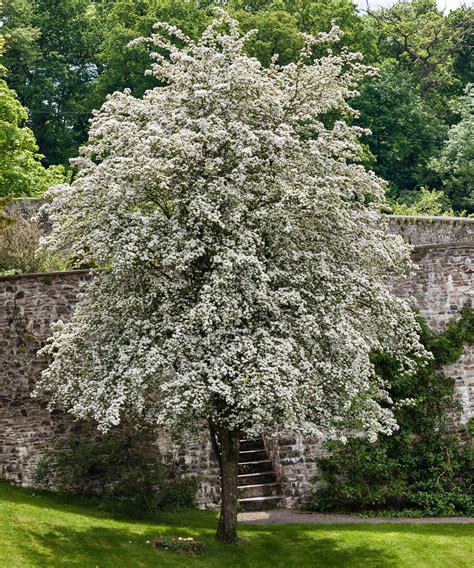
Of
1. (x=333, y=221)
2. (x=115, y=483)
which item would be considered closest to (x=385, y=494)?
(x=115, y=483)

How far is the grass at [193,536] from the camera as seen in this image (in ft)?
49.6

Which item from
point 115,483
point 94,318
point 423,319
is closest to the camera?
point 94,318

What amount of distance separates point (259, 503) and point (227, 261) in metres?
7.19

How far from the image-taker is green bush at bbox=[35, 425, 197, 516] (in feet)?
60.6

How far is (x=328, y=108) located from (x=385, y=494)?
8406 millimetres

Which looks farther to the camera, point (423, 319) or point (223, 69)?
point (423, 319)

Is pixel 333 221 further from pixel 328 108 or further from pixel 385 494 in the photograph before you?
pixel 385 494

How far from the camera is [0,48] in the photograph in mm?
28766

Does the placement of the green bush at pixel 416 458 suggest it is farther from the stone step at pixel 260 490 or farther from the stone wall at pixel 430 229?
the stone wall at pixel 430 229

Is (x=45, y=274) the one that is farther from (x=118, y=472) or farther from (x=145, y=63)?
(x=145, y=63)

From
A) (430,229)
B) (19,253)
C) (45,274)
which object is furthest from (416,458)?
(19,253)

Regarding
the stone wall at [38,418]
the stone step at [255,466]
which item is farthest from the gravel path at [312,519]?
the stone step at [255,466]

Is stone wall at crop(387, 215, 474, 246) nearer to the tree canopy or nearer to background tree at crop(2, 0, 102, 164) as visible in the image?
the tree canopy

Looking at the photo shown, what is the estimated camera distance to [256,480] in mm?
20469
